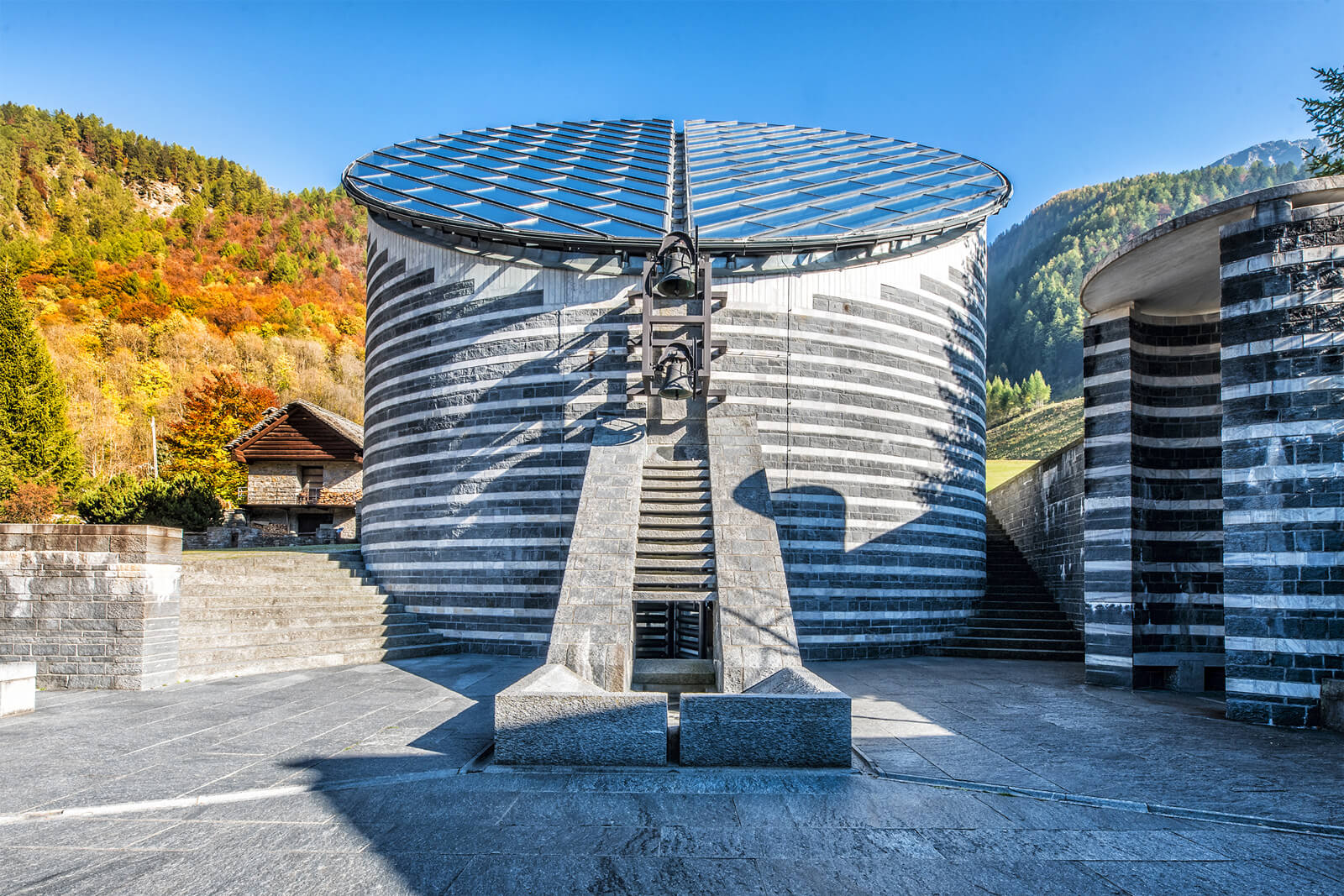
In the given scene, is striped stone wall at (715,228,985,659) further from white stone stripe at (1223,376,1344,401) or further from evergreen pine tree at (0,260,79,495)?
evergreen pine tree at (0,260,79,495)

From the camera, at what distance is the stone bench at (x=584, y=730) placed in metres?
6.09

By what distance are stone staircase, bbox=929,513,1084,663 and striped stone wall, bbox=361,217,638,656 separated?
24.8 ft

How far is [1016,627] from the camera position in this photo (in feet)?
48.1

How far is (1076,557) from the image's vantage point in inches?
575

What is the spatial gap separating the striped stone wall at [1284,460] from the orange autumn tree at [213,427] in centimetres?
4184

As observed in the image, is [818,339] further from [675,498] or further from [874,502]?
[675,498]

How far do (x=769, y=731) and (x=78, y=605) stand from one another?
8.85 meters

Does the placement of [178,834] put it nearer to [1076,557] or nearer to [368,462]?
[368,462]

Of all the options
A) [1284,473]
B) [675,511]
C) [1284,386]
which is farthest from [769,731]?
[1284,386]

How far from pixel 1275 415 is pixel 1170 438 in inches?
118

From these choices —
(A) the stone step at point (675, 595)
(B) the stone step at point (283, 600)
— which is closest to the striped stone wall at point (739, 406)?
(B) the stone step at point (283, 600)

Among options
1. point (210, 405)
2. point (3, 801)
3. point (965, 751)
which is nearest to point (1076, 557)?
point (965, 751)

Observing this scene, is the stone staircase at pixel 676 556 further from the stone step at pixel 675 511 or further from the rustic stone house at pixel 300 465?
the rustic stone house at pixel 300 465

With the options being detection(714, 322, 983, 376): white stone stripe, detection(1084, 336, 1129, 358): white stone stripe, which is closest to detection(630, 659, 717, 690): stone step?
detection(714, 322, 983, 376): white stone stripe
